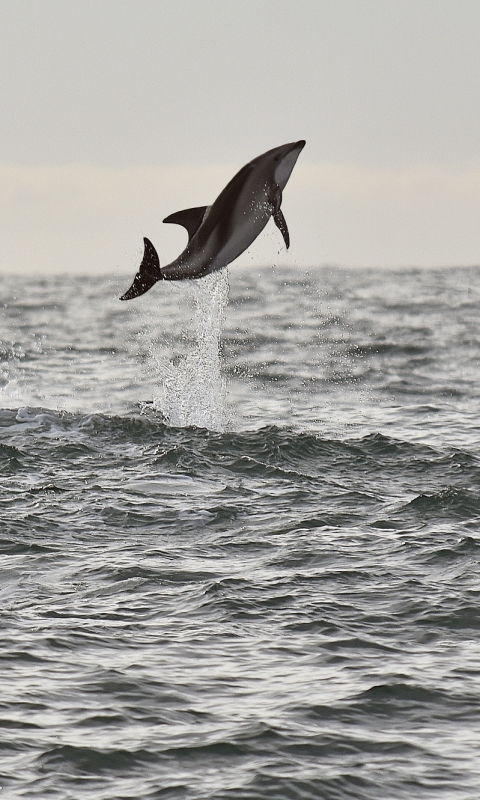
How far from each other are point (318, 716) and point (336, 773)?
3.10ft

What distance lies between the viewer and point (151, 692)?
968 cm

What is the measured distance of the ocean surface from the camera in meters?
8.59

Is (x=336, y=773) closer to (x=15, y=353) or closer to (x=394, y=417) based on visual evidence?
(x=394, y=417)

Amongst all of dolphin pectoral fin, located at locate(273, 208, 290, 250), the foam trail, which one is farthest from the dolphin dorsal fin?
the foam trail

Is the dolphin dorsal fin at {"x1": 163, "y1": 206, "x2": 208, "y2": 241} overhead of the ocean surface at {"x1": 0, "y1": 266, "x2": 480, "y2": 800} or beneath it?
overhead

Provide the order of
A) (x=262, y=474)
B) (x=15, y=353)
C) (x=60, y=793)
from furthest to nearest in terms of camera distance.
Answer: (x=15, y=353)
(x=262, y=474)
(x=60, y=793)

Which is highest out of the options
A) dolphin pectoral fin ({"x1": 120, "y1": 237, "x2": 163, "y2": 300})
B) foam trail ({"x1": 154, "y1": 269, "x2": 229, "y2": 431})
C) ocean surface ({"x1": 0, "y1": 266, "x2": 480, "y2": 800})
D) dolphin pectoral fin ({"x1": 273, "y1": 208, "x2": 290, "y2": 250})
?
dolphin pectoral fin ({"x1": 273, "y1": 208, "x2": 290, "y2": 250})

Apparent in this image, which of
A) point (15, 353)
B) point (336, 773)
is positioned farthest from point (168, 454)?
point (15, 353)

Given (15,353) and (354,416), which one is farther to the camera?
(15,353)

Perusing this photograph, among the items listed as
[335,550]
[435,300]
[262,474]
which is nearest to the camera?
[335,550]

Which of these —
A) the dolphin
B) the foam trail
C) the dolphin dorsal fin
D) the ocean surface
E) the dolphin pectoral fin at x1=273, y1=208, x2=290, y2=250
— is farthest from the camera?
the foam trail

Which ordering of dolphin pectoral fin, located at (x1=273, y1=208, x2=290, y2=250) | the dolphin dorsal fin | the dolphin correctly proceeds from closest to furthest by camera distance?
dolphin pectoral fin, located at (x1=273, y1=208, x2=290, y2=250), the dolphin, the dolphin dorsal fin

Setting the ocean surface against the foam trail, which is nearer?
the ocean surface

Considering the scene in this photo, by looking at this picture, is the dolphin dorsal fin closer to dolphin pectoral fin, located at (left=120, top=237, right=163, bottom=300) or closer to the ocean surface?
dolphin pectoral fin, located at (left=120, top=237, right=163, bottom=300)
